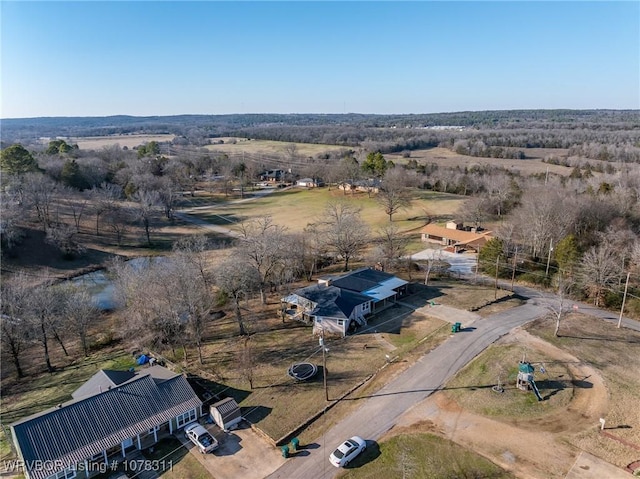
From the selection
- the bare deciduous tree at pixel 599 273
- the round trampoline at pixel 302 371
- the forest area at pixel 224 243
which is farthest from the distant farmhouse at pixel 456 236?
the round trampoline at pixel 302 371

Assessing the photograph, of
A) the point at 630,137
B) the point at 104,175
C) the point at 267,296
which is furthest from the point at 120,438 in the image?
the point at 630,137

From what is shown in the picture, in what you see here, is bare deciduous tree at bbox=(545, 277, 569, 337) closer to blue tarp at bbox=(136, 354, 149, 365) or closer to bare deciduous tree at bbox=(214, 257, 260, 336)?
bare deciduous tree at bbox=(214, 257, 260, 336)

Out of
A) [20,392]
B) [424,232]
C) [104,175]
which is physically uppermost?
[104,175]

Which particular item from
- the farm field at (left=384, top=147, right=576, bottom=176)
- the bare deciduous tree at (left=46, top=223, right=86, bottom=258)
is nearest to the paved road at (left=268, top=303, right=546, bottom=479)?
the bare deciduous tree at (left=46, top=223, right=86, bottom=258)

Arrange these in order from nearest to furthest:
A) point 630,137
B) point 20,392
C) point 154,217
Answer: point 20,392, point 154,217, point 630,137

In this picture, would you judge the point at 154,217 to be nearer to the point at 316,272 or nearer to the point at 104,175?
the point at 104,175

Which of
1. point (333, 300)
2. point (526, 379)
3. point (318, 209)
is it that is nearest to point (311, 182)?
point (318, 209)
